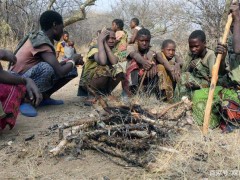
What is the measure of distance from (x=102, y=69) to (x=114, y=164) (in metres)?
2.22

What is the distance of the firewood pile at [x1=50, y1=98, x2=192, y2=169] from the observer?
8.83ft

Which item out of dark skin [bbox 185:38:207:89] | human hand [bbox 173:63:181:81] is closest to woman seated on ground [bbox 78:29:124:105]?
human hand [bbox 173:63:181:81]

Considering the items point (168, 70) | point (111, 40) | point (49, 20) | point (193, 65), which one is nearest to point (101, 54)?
point (111, 40)

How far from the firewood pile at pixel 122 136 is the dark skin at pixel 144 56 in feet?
5.50

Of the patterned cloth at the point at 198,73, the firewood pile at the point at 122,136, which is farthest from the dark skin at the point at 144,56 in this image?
the firewood pile at the point at 122,136

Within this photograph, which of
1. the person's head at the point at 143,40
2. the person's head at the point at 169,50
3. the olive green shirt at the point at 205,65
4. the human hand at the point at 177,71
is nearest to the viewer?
the olive green shirt at the point at 205,65

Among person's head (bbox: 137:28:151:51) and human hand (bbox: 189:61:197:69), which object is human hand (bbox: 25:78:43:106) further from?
person's head (bbox: 137:28:151:51)

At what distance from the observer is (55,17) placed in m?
4.35

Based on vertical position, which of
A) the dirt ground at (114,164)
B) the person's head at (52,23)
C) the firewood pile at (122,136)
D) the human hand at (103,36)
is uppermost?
the person's head at (52,23)

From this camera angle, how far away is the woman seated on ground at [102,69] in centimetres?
464

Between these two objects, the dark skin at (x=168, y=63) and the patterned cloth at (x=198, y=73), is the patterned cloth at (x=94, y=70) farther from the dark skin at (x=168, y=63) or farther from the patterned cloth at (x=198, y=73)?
the patterned cloth at (x=198, y=73)

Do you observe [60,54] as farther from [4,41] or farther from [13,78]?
[13,78]

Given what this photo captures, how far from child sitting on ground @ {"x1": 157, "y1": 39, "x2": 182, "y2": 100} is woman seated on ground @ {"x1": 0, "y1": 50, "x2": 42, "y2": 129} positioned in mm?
1974

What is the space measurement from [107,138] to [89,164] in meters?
0.26
